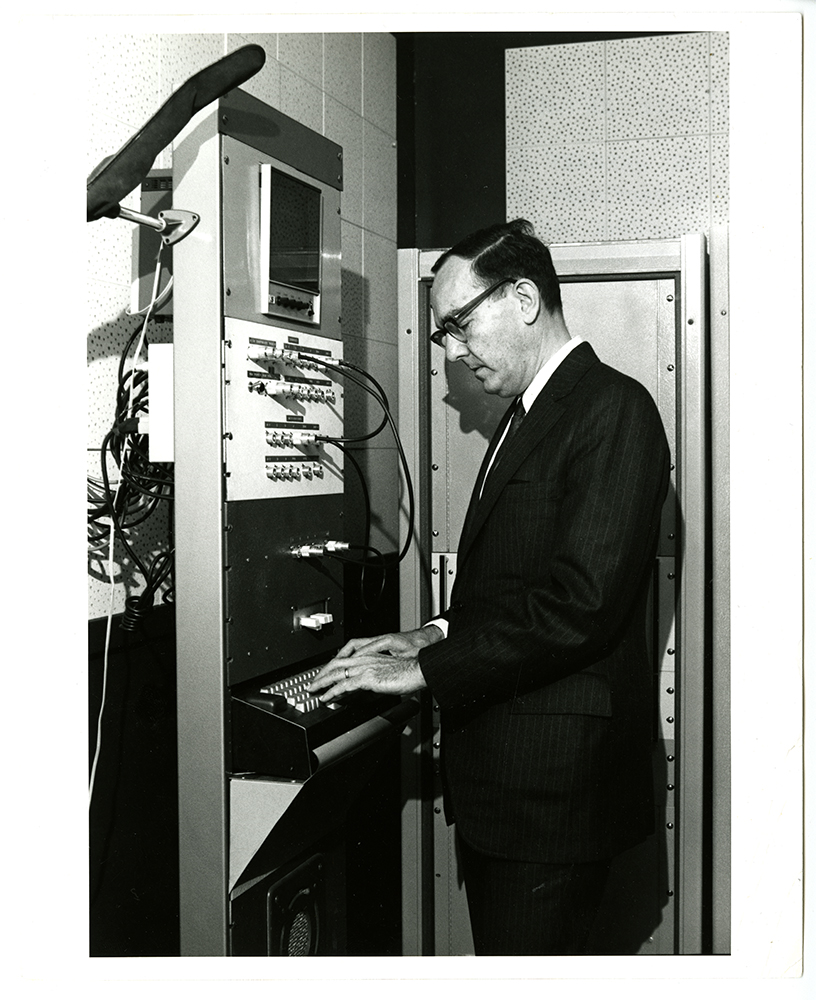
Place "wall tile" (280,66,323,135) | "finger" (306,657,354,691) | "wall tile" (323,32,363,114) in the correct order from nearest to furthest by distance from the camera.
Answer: "finger" (306,657,354,691)
"wall tile" (280,66,323,135)
"wall tile" (323,32,363,114)

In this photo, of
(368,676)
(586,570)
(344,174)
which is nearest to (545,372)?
(586,570)

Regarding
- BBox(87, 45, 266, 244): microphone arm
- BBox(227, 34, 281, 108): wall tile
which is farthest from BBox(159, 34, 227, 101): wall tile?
BBox(87, 45, 266, 244): microphone arm

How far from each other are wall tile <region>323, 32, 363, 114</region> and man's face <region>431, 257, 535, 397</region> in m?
1.14

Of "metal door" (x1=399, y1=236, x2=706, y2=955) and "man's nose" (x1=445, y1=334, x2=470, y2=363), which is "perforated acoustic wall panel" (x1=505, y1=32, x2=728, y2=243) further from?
"man's nose" (x1=445, y1=334, x2=470, y2=363)

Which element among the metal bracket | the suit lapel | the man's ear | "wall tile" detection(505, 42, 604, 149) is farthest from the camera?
"wall tile" detection(505, 42, 604, 149)

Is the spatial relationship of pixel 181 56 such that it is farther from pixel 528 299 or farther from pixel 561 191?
pixel 561 191

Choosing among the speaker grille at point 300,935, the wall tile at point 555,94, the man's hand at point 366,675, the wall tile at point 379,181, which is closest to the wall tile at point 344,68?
the wall tile at point 379,181

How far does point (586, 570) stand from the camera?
1.69 m

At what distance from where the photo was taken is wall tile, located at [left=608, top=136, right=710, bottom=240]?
303 centimetres

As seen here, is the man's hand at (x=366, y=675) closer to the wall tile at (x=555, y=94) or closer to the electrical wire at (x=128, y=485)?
the electrical wire at (x=128, y=485)

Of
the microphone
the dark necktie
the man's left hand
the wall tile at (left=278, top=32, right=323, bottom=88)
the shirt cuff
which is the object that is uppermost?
the wall tile at (left=278, top=32, right=323, bottom=88)
